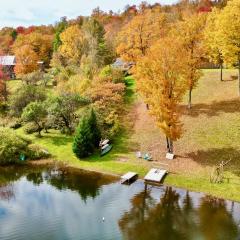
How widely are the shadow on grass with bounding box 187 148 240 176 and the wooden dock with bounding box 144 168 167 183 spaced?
507 centimetres

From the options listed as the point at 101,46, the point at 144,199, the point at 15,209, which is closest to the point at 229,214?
the point at 144,199

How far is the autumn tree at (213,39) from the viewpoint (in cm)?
5620

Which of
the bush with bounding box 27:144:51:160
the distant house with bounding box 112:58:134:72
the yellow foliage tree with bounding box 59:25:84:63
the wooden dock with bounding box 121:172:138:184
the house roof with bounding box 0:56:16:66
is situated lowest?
the wooden dock with bounding box 121:172:138:184

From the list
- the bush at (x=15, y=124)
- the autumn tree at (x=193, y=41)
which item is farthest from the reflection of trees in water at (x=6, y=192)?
the autumn tree at (x=193, y=41)

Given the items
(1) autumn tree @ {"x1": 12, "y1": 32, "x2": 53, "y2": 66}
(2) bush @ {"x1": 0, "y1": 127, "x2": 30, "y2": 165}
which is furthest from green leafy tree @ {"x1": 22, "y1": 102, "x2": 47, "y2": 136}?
(1) autumn tree @ {"x1": 12, "y1": 32, "x2": 53, "y2": 66}

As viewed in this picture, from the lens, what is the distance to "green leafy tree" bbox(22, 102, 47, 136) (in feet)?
188

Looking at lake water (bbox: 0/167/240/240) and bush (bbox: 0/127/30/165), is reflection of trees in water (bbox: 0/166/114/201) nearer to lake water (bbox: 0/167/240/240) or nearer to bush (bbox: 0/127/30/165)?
lake water (bbox: 0/167/240/240)

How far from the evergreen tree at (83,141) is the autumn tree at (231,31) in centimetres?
2194

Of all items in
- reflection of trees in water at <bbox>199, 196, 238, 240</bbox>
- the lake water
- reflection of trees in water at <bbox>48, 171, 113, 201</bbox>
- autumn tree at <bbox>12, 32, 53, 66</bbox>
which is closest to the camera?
reflection of trees in water at <bbox>199, 196, 238, 240</bbox>

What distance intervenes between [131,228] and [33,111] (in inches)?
1144

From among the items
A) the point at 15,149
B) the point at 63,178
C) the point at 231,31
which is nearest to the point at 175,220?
the point at 63,178

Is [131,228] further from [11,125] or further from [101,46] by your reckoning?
[101,46]

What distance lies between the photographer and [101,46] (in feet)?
292

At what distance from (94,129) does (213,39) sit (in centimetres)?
2250
